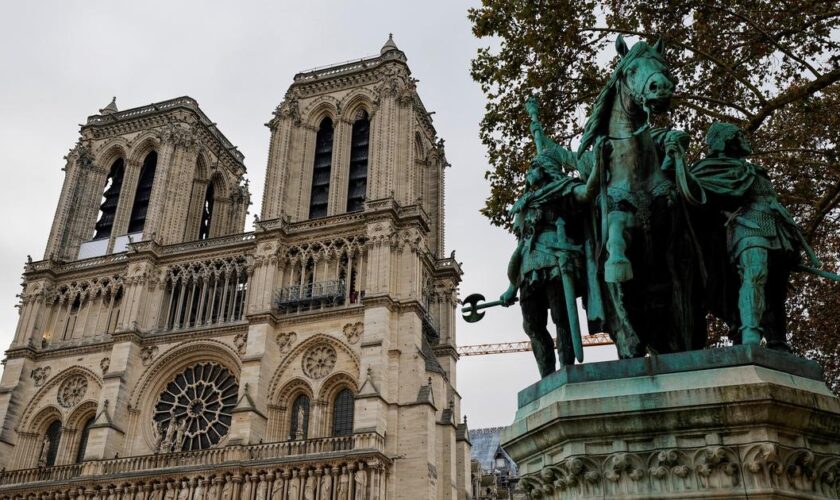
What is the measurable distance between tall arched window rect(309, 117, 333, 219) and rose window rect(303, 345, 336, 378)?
6528 mm

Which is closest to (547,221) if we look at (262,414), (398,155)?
(262,414)

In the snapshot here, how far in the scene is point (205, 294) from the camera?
32.2 m

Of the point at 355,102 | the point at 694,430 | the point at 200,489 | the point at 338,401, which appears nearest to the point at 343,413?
the point at 338,401

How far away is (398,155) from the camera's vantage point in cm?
3209

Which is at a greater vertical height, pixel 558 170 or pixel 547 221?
pixel 558 170

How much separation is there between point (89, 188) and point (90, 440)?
13485 mm

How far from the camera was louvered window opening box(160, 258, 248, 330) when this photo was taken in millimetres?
31672

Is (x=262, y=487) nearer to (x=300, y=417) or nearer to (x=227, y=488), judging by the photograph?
(x=227, y=488)

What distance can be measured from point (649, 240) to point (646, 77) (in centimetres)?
92

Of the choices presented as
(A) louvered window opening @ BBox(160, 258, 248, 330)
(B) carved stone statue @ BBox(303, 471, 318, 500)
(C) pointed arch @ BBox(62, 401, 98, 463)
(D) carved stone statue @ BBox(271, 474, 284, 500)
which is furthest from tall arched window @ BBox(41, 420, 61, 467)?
(B) carved stone statue @ BBox(303, 471, 318, 500)

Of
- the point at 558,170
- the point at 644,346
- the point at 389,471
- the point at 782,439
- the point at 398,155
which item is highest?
the point at 398,155

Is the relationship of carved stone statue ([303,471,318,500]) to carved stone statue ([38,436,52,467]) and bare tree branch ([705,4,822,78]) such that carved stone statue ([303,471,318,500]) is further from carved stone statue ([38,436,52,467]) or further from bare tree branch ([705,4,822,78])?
bare tree branch ([705,4,822,78])

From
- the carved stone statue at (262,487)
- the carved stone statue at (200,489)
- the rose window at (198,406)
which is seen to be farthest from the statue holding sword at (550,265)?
the rose window at (198,406)

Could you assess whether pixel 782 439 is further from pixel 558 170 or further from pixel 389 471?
pixel 389 471
